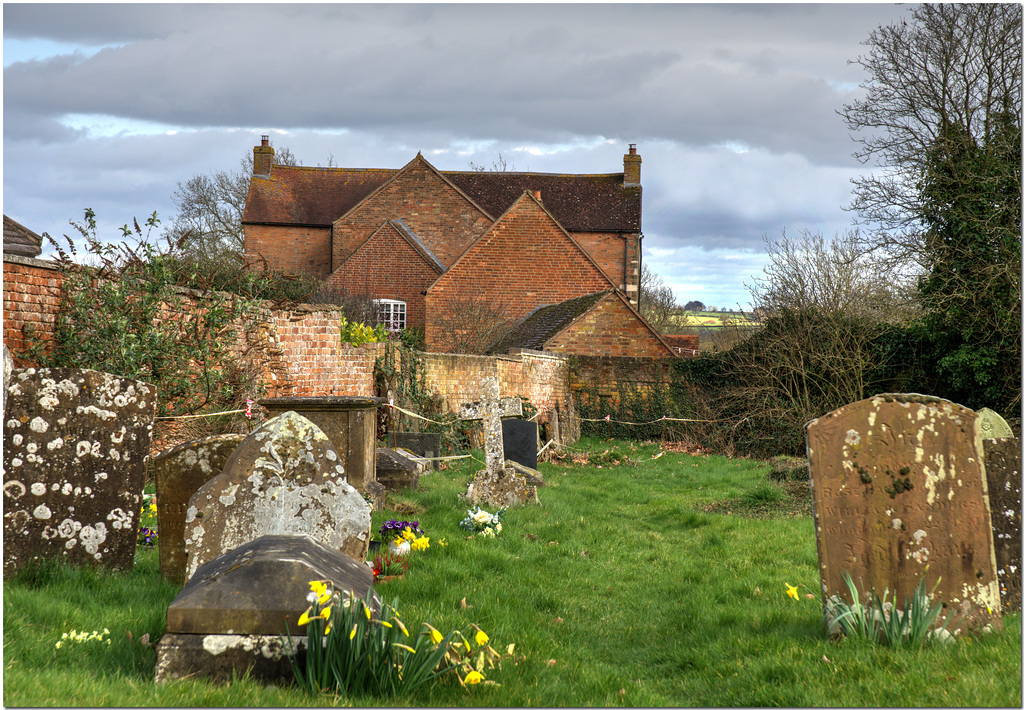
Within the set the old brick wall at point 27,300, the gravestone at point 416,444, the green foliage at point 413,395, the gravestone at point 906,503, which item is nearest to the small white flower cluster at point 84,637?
the gravestone at point 906,503

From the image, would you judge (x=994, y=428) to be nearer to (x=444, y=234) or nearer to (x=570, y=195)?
(x=444, y=234)

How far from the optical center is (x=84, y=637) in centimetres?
373

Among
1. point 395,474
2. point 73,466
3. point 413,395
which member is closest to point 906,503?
point 73,466

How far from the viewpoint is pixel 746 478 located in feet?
43.7

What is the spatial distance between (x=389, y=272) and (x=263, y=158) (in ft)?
34.6

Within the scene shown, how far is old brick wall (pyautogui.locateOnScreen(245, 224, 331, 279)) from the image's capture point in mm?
33344

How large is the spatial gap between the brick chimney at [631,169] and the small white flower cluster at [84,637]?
1294 inches

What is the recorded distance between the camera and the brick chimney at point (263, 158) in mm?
34188

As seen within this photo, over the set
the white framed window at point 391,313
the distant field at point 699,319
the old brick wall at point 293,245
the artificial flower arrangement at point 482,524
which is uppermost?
the old brick wall at point 293,245

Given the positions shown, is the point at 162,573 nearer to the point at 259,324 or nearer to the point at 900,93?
the point at 259,324

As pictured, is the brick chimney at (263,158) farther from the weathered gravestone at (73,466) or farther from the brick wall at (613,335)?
the weathered gravestone at (73,466)

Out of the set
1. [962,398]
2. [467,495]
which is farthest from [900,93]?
[467,495]

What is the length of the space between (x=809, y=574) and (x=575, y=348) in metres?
15.5

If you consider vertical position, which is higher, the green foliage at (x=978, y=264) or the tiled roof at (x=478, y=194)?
the tiled roof at (x=478, y=194)
